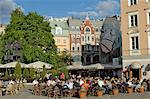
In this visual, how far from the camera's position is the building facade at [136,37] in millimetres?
47219

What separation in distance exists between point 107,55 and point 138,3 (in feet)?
125

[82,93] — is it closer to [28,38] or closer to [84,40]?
[28,38]

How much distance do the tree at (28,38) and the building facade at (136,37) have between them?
67.8 ft

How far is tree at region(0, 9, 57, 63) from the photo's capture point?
6706 centimetres

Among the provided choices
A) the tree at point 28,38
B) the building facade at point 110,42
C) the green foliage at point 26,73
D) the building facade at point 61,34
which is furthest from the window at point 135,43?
the building facade at point 61,34

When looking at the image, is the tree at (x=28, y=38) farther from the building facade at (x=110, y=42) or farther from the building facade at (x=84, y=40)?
the building facade at (x=84, y=40)

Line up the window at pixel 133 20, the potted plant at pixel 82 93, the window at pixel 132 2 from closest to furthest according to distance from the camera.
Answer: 1. the potted plant at pixel 82 93
2. the window at pixel 133 20
3. the window at pixel 132 2

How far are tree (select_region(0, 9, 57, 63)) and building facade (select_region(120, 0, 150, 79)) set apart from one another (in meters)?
20.7

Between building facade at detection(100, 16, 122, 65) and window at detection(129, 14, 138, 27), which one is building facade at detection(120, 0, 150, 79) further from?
building facade at detection(100, 16, 122, 65)

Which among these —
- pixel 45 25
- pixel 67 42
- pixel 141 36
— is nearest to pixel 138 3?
pixel 141 36

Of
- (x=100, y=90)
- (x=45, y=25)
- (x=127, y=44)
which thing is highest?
(x=45, y=25)

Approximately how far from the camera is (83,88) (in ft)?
95.9

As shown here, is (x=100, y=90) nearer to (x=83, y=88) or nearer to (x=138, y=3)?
(x=83, y=88)

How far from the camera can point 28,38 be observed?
68312 millimetres
